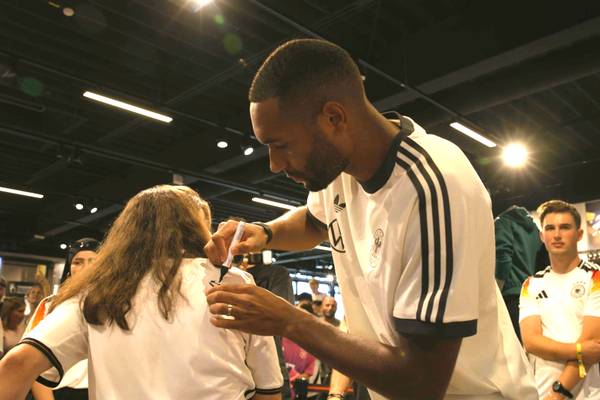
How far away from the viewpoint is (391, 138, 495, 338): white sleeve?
1059mm

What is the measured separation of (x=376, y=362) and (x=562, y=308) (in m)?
2.33

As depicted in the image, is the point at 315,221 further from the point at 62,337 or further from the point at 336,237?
the point at 62,337

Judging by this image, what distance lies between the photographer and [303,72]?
1282mm

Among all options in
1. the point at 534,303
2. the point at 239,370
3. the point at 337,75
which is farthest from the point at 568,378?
the point at 337,75

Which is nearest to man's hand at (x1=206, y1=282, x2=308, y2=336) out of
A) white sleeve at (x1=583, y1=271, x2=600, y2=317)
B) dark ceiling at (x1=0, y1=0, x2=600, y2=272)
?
white sleeve at (x1=583, y1=271, x2=600, y2=317)

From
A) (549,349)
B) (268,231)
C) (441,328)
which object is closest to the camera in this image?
(441,328)

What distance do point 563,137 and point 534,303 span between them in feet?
26.5

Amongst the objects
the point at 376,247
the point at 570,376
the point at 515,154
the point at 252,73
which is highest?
the point at 252,73

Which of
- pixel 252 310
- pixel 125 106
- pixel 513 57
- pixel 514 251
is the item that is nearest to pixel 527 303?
Answer: pixel 514 251

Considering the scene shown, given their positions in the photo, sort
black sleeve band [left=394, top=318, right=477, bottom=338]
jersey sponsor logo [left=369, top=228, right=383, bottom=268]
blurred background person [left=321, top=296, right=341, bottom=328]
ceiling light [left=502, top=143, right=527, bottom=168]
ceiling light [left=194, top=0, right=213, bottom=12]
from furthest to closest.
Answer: ceiling light [left=502, top=143, right=527, bottom=168] < blurred background person [left=321, top=296, right=341, bottom=328] < ceiling light [left=194, top=0, right=213, bottom=12] < jersey sponsor logo [left=369, top=228, right=383, bottom=268] < black sleeve band [left=394, top=318, right=477, bottom=338]

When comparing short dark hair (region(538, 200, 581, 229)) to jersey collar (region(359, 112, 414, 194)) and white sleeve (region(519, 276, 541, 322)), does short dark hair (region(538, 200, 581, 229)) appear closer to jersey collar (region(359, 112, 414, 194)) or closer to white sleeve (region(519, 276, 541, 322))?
white sleeve (region(519, 276, 541, 322))

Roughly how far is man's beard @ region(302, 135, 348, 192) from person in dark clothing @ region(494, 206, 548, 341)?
1.98 metres

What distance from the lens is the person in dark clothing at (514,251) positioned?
301 cm

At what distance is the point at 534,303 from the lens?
10.00 feet
